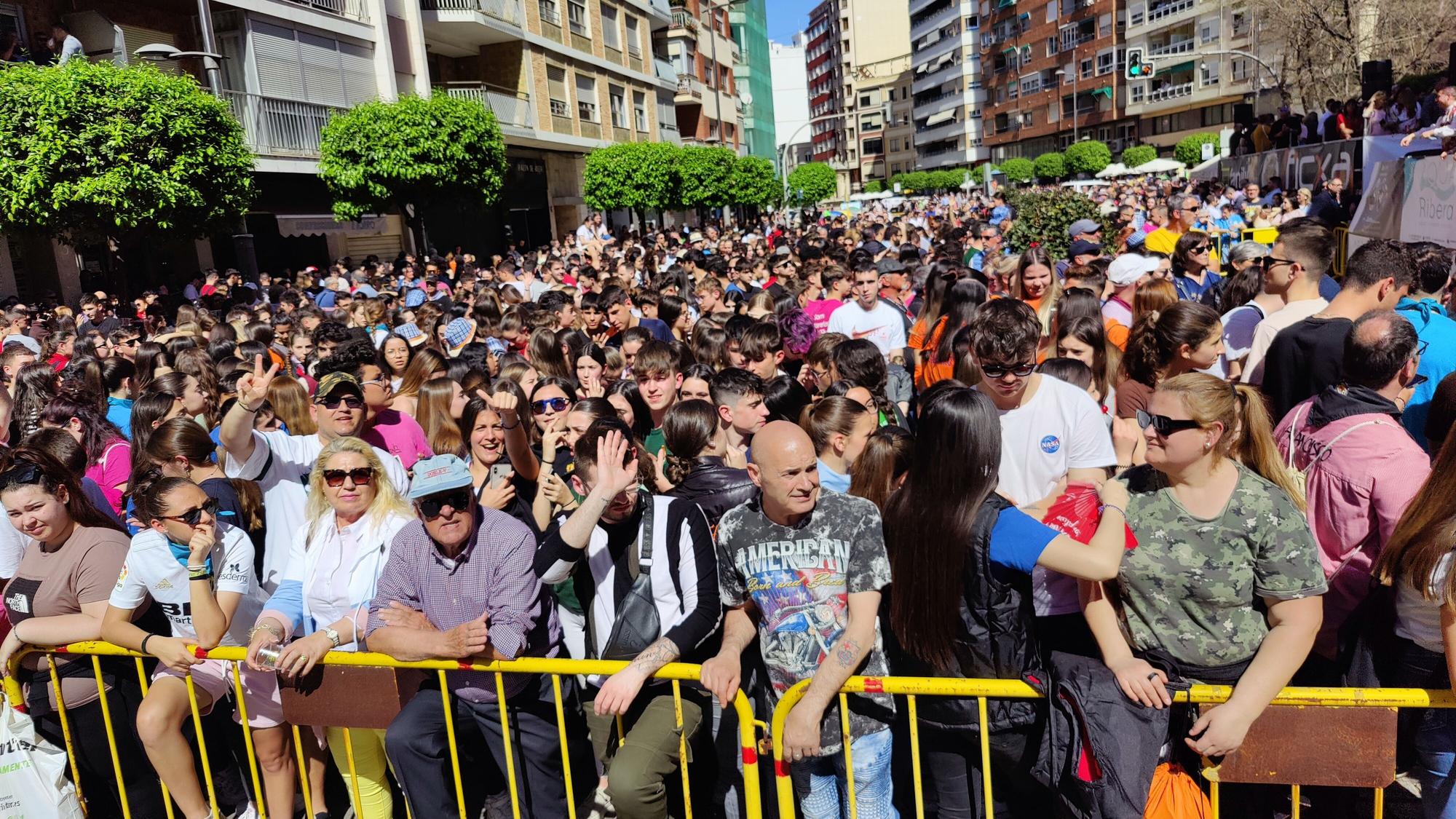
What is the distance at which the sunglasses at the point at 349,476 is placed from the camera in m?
3.74

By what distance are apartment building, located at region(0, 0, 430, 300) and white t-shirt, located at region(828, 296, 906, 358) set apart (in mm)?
12602

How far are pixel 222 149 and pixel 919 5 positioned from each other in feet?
286

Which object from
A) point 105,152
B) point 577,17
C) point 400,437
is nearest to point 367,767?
point 400,437

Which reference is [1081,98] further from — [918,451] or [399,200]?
[918,451]

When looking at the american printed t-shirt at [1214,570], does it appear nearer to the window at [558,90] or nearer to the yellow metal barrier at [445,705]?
the yellow metal barrier at [445,705]

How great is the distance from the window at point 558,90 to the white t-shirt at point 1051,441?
2811 centimetres

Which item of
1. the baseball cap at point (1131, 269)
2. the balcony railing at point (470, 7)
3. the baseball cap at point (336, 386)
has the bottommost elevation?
the baseball cap at point (336, 386)

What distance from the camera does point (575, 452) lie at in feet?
11.8

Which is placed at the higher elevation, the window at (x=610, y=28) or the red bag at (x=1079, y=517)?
the window at (x=610, y=28)

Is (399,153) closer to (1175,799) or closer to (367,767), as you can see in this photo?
(367,767)

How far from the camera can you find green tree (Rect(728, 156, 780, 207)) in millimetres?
36125

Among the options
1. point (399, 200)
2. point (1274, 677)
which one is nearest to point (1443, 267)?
point (1274, 677)

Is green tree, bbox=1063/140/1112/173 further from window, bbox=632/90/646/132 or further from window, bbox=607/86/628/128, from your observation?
window, bbox=607/86/628/128

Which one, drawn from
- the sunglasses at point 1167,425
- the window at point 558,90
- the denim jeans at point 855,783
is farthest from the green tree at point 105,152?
the window at point 558,90
